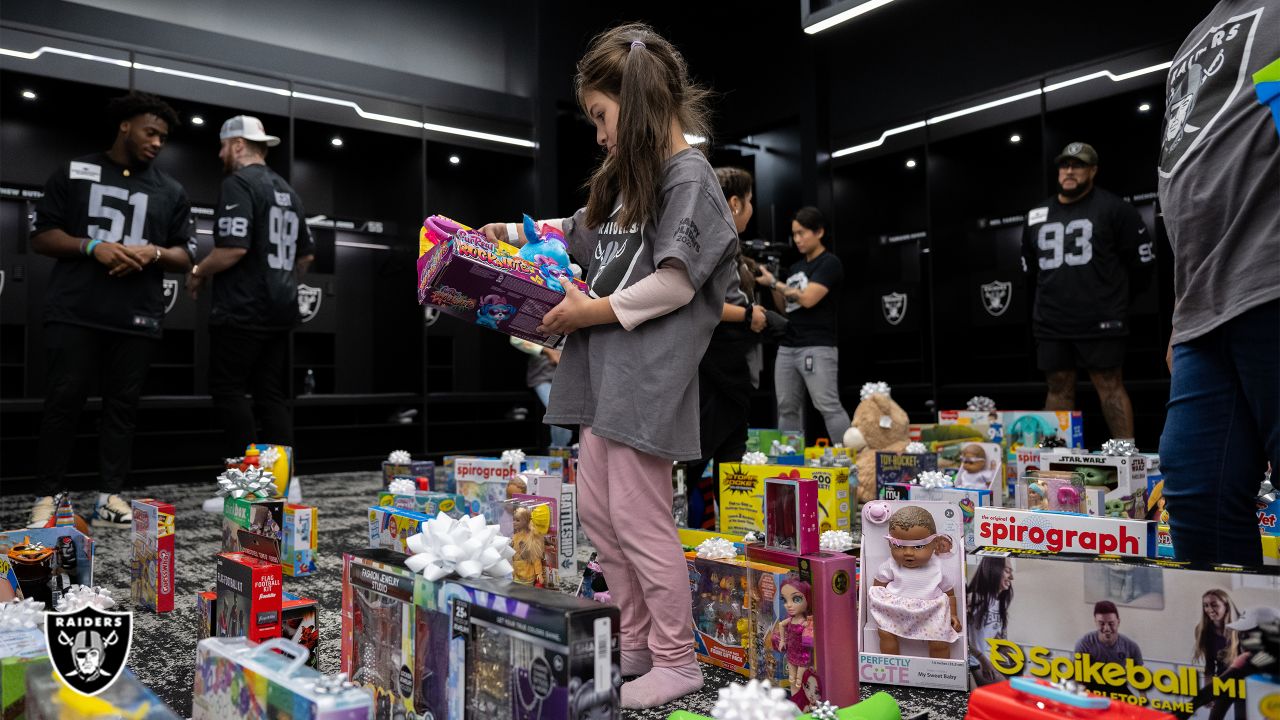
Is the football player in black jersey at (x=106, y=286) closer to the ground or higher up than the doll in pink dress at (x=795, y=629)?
higher up

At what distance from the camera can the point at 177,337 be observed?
5594 mm

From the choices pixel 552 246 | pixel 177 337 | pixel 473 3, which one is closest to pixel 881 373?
pixel 473 3

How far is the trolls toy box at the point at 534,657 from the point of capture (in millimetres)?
965

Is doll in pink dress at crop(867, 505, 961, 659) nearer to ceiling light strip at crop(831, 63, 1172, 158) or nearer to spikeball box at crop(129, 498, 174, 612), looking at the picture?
spikeball box at crop(129, 498, 174, 612)

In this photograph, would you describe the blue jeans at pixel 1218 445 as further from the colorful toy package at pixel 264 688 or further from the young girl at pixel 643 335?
the colorful toy package at pixel 264 688

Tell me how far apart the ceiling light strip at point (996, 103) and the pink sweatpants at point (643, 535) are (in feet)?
15.7

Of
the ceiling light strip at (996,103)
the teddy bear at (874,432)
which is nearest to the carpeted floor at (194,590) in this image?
the teddy bear at (874,432)

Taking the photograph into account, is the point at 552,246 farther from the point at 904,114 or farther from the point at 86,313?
the point at 904,114

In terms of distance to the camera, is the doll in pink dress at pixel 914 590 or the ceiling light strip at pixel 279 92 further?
the ceiling light strip at pixel 279 92

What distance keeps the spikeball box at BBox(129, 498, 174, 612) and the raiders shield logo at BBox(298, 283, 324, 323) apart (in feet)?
13.5

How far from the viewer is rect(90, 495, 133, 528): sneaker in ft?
10.6

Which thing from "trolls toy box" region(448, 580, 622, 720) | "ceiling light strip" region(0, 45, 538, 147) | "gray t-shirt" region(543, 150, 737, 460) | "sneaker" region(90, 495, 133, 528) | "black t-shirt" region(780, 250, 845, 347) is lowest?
"sneaker" region(90, 495, 133, 528)

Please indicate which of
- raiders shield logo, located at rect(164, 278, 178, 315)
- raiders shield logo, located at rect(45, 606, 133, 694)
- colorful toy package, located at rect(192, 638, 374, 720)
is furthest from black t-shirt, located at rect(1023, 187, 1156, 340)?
raiders shield logo, located at rect(164, 278, 178, 315)

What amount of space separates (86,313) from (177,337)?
2.71 meters
